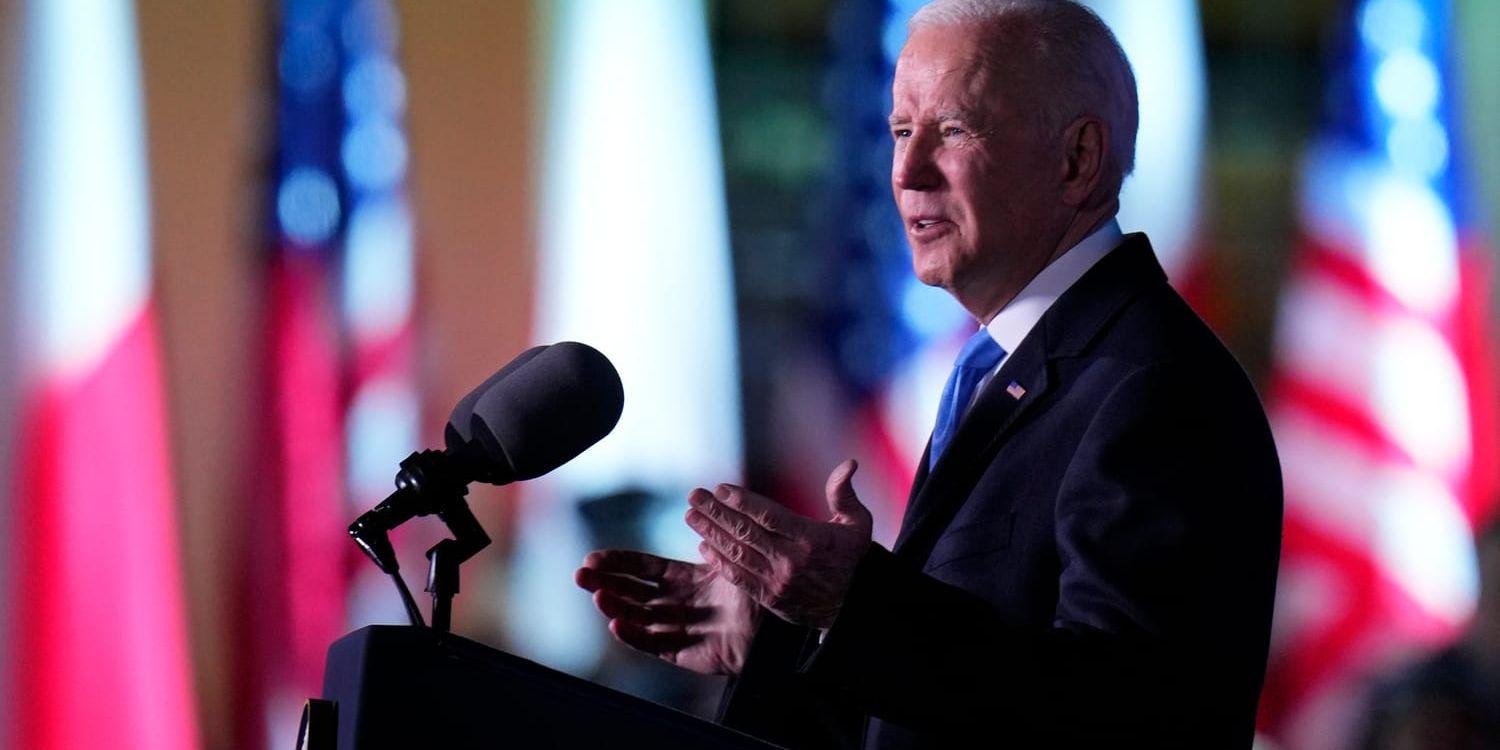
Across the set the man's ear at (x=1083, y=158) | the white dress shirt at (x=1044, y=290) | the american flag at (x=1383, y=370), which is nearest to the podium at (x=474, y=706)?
the white dress shirt at (x=1044, y=290)

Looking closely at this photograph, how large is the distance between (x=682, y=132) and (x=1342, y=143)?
63.8 inches

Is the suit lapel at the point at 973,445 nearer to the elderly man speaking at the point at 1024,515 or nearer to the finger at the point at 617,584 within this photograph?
the elderly man speaking at the point at 1024,515

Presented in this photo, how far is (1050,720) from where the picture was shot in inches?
41.3

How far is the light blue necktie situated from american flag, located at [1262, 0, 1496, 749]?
2.82 meters

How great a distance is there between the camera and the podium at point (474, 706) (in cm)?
92

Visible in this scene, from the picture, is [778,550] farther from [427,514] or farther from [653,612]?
[653,612]

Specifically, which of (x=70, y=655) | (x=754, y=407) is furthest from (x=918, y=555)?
(x=70, y=655)

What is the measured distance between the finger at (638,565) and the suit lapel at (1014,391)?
22 cm

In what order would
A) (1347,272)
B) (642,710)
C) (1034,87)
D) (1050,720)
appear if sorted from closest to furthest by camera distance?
(642,710) < (1050,720) < (1034,87) < (1347,272)

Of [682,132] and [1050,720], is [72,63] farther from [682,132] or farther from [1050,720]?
[1050,720]

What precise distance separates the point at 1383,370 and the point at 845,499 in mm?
3436

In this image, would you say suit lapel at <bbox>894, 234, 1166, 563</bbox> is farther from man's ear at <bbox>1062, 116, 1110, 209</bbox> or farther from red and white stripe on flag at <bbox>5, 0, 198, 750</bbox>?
red and white stripe on flag at <bbox>5, 0, 198, 750</bbox>

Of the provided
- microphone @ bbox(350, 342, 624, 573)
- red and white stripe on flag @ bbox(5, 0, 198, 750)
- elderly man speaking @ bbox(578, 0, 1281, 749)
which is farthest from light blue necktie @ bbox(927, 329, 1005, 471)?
red and white stripe on flag @ bbox(5, 0, 198, 750)

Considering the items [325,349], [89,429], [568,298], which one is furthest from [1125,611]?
[89,429]
